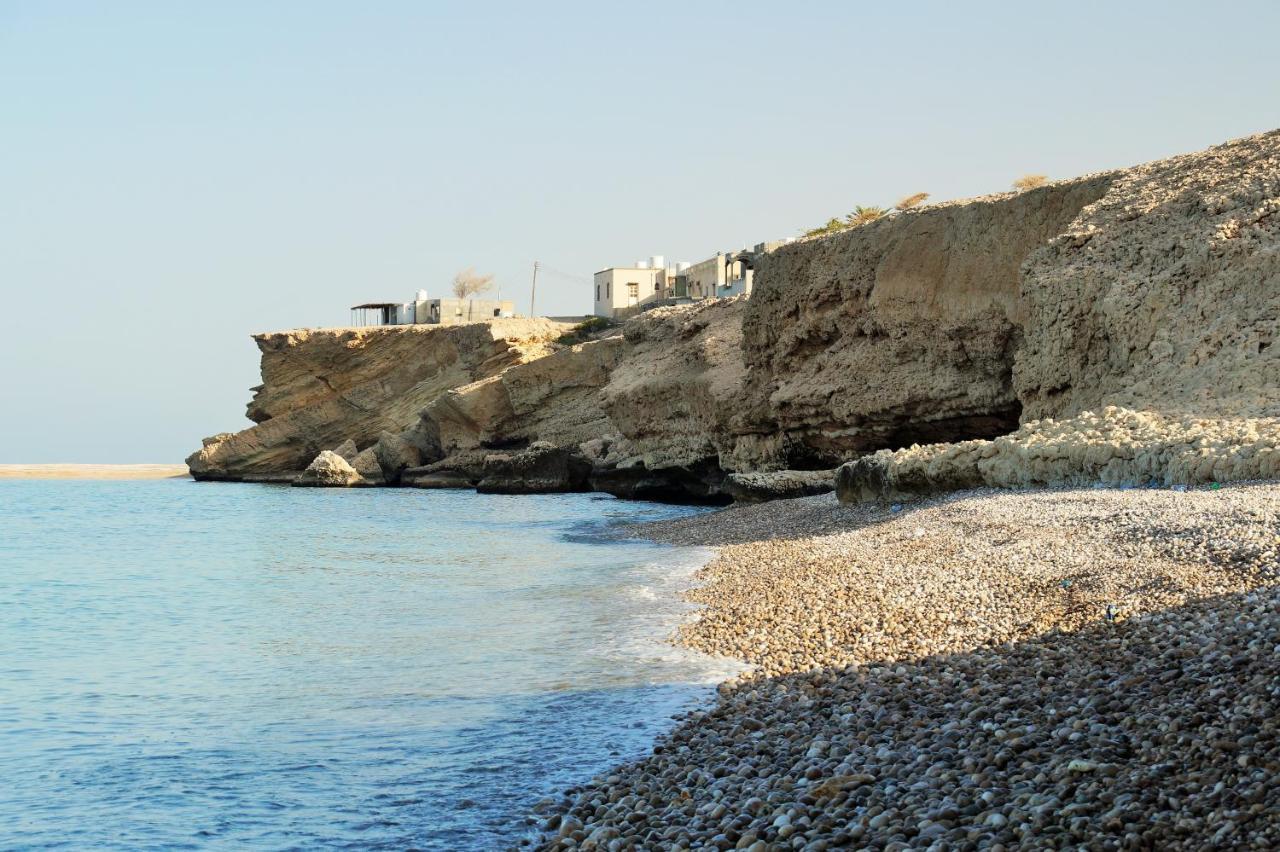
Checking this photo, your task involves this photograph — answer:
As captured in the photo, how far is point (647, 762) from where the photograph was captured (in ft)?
24.4

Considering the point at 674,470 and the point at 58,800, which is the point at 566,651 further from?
the point at 674,470

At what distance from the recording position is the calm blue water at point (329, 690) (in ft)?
23.8

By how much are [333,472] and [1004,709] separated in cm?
5360

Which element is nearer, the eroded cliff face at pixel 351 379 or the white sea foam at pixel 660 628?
the white sea foam at pixel 660 628

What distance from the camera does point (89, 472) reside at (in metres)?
92.2

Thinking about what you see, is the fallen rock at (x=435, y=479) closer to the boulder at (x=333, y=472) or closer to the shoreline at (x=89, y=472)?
the boulder at (x=333, y=472)

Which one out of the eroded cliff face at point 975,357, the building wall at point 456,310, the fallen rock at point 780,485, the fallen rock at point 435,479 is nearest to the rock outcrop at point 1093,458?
the eroded cliff face at point 975,357

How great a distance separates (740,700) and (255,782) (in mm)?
3441

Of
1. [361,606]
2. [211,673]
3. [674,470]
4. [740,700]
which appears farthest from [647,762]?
[674,470]

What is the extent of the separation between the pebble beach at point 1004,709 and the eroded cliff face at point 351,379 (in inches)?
2032

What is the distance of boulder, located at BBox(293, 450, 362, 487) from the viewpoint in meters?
57.3

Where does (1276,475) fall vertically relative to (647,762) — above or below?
above

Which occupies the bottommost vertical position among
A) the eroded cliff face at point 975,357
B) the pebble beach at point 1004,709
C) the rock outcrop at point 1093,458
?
the pebble beach at point 1004,709

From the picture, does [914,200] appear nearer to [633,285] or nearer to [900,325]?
[900,325]
